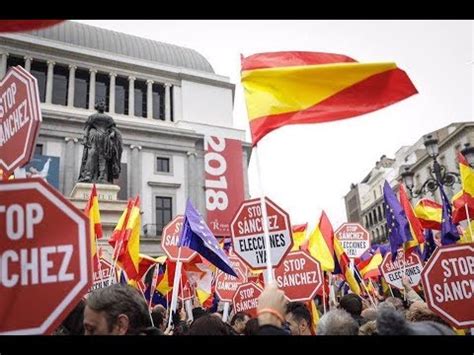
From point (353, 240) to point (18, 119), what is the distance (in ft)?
27.4

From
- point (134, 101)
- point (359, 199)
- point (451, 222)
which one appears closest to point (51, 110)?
point (134, 101)

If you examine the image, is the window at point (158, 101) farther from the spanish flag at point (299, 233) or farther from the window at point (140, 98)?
the spanish flag at point (299, 233)

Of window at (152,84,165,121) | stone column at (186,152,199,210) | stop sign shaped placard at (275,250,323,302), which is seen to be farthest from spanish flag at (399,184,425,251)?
window at (152,84,165,121)

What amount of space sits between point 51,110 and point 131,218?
27.8 metres

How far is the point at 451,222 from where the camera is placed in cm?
810

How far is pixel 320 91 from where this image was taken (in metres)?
3.86

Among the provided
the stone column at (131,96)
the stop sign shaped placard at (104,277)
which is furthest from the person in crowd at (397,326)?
the stone column at (131,96)

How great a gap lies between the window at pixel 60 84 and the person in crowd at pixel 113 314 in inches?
1420

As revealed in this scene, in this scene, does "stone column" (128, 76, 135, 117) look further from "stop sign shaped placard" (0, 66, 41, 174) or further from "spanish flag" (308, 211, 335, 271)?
"stop sign shaped placard" (0, 66, 41, 174)

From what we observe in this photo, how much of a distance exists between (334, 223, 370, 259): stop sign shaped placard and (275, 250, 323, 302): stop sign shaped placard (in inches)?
158

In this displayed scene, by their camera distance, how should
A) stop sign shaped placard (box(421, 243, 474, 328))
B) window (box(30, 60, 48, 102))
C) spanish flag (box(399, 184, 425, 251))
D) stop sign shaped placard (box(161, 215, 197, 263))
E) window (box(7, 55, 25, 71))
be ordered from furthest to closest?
window (box(30, 60, 48, 102)) → window (box(7, 55, 25, 71)) → spanish flag (box(399, 184, 425, 251)) → stop sign shaped placard (box(161, 215, 197, 263)) → stop sign shaped placard (box(421, 243, 474, 328))

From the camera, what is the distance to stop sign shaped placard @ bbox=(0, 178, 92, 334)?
1.81 metres

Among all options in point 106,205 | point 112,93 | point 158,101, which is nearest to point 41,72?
point 112,93
